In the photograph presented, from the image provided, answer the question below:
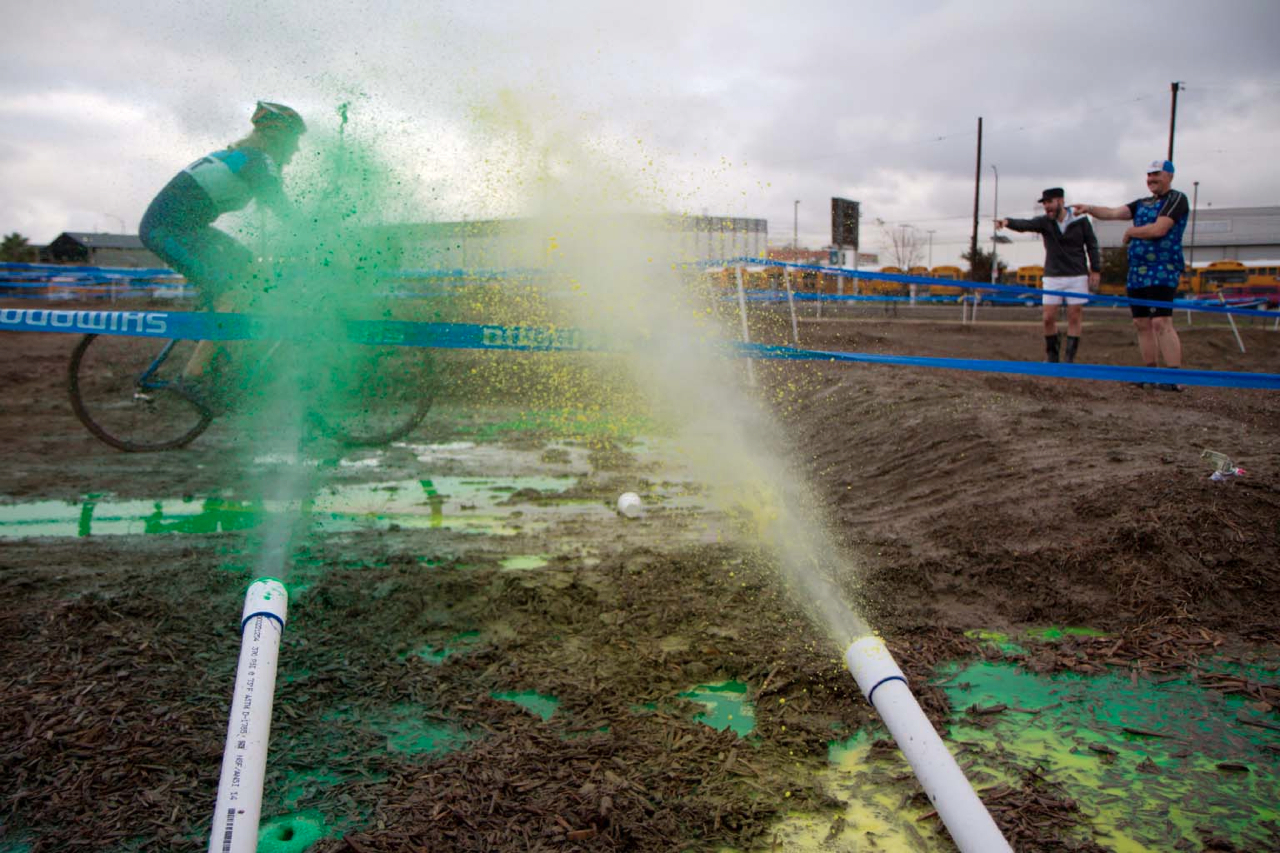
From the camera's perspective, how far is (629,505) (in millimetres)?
5328

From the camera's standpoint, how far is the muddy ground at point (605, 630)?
7.64ft

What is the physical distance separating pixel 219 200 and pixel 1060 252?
25.6 feet

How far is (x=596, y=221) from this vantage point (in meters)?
5.01

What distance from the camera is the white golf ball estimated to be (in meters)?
5.29

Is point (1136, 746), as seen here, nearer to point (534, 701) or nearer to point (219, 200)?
point (534, 701)

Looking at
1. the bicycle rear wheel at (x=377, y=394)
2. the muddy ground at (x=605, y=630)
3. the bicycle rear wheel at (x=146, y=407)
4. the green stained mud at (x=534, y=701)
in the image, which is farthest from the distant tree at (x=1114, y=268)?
the green stained mud at (x=534, y=701)

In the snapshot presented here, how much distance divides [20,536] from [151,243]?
2041 mm

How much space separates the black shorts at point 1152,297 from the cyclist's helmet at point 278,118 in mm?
6817

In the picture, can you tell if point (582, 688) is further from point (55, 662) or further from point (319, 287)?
point (319, 287)

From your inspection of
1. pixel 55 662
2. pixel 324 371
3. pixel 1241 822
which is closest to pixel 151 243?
pixel 324 371

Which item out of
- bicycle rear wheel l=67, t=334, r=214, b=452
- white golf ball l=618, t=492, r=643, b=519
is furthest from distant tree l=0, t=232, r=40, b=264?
white golf ball l=618, t=492, r=643, b=519

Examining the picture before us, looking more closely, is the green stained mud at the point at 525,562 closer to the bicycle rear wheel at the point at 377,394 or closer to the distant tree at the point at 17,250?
the bicycle rear wheel at the point at 377,394

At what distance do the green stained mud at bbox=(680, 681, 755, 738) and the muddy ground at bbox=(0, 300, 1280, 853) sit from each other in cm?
6

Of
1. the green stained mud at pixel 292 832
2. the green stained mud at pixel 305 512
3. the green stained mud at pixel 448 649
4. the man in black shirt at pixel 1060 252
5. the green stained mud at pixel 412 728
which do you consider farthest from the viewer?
the man in black shirt at pixel 1060 252
